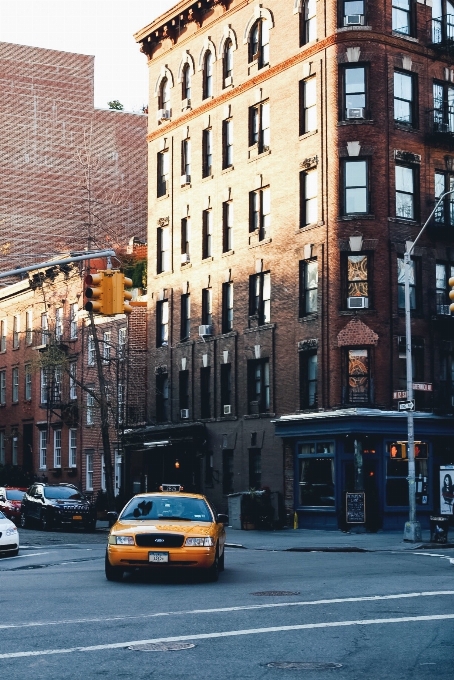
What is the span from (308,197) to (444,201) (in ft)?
17.0

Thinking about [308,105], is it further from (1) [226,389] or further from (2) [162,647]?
(2) [162,647]

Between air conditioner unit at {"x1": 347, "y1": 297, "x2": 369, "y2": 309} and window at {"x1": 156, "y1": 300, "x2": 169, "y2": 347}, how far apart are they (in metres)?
13.5

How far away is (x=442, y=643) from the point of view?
12.0 m

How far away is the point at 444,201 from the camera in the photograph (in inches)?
1709

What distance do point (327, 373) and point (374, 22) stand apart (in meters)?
13.0

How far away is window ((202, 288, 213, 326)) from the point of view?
161 ft

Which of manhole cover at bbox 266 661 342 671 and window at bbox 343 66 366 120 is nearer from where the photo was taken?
manhole cover at bbox 266 661 342 671

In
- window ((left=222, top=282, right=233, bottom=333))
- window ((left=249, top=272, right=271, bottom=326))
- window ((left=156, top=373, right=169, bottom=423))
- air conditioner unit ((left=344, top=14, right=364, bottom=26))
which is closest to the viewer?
air conditioner unit ((left=344, top=14, right=364, bottom=26))

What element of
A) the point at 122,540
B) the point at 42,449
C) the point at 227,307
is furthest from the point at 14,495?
the point at 122,540

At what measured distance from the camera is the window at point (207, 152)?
163 ft

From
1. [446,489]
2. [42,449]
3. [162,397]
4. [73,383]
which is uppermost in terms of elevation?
[73,383]

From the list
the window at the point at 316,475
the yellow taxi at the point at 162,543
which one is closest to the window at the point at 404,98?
the window at the point at 316,475

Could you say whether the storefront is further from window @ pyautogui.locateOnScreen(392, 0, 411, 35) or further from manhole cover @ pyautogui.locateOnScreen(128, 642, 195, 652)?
manhole cover @ pyautogui.locateOnScreen(128, 642, 195, 652)

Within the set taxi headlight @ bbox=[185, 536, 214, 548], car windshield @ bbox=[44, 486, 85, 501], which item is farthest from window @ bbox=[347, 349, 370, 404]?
taxi headlight @ bbox=[185, 536, 214, 548]
